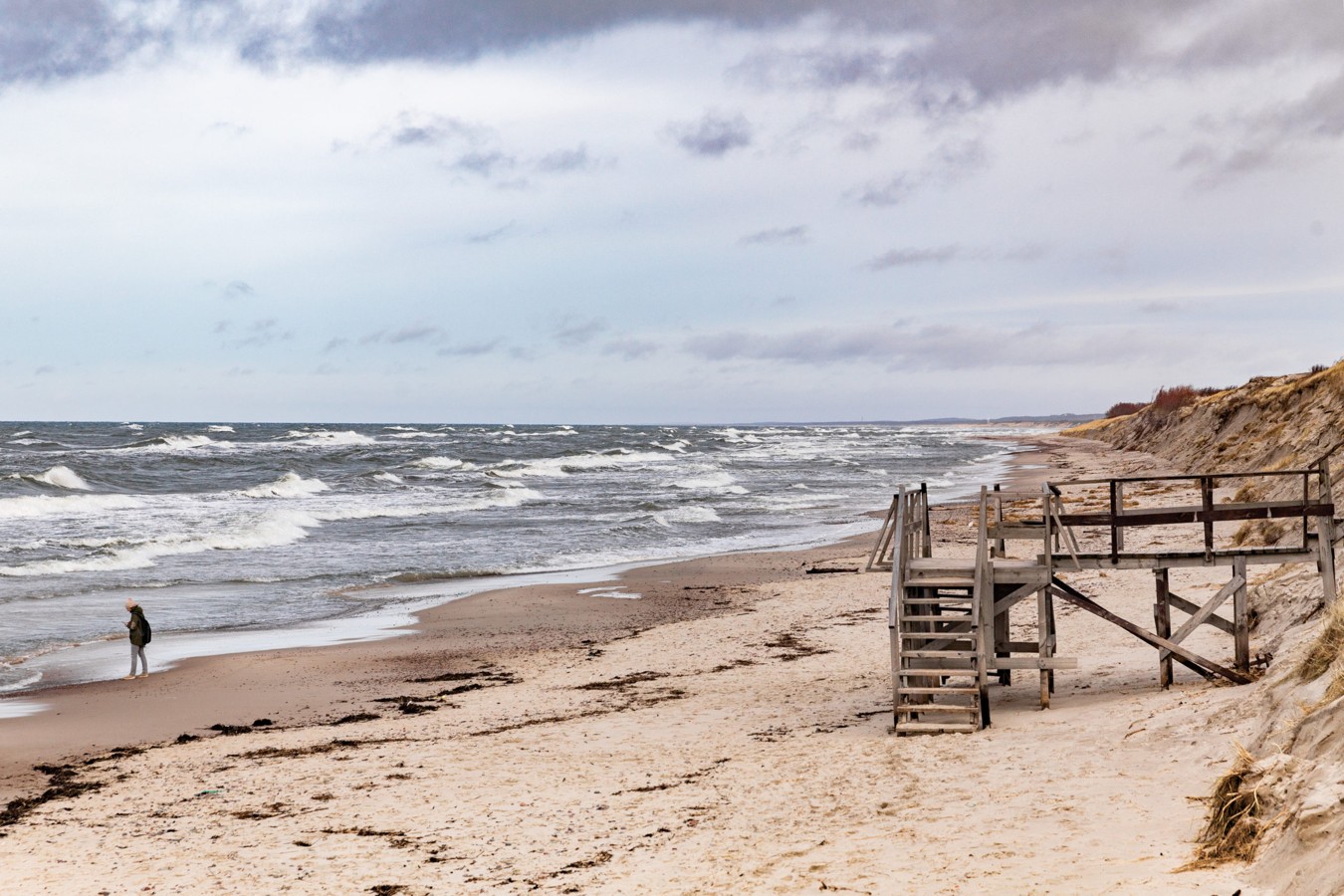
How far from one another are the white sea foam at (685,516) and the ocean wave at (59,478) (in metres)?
27.3

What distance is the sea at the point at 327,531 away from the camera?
2136 cm

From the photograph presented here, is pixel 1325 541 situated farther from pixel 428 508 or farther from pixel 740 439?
pixel 740 439

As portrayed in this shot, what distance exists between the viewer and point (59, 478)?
2056 inches

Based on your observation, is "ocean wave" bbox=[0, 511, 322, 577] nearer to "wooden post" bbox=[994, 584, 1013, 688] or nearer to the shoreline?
the shoreline

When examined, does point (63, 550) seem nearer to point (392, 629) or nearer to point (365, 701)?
point (392, 629)

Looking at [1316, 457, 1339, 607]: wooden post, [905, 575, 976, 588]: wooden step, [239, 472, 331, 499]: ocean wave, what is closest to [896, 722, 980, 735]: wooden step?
[905, 575, 976, 588]: wooden step

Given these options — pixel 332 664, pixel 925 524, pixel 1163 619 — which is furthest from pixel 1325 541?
pixel 332 664

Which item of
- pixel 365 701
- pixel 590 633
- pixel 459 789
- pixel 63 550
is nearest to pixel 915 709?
pixel 459 789

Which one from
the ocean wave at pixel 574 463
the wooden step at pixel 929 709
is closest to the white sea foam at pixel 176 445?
the ocean wave at pixel 574 463

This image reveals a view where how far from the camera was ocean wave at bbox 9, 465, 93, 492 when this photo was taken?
2022 inches

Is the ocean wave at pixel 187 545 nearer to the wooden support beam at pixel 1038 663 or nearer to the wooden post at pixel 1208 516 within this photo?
the wooden support beam at pixel 1038 663

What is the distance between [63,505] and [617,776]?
41.1m

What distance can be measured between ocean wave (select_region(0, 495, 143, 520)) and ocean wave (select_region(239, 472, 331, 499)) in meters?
5.79

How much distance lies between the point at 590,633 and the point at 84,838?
10706mm
